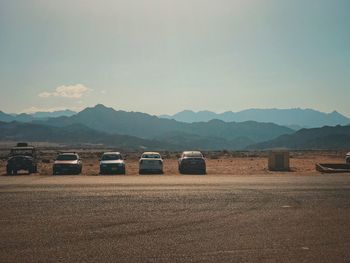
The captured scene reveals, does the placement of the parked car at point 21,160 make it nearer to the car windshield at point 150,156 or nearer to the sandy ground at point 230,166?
the sandy ground at point 230,166

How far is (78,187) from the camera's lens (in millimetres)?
20906

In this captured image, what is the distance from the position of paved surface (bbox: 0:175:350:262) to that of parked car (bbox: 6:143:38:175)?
14.7 m

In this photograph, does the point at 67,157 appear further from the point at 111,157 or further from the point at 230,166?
the point at 230,166

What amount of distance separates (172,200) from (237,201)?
2171 mm

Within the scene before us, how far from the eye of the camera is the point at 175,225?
12039mm

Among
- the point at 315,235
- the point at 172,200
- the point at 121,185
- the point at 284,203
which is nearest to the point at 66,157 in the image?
the point at 121,185

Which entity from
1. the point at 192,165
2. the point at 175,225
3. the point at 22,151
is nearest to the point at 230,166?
the point at 192,165

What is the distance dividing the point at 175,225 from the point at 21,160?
Answer: 23969 millimetres

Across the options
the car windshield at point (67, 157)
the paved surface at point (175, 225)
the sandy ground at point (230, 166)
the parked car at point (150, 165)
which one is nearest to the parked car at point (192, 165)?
the sandy ground at point (230, 166)

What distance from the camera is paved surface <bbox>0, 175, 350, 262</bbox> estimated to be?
9242 millimetres

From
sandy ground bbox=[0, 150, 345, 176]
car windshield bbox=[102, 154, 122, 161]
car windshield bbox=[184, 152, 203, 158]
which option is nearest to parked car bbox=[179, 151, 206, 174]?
sandy ground bbox=[0, 150, 345, 176]

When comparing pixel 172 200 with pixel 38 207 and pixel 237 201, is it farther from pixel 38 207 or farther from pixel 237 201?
pixel 38 207

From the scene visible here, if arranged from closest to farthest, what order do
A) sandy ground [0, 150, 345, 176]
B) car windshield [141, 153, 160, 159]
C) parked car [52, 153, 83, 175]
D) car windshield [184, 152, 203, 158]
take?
parked car [52, 153, 83, 175] < car windshield [141, 153, 160, 159] < car windshield [184, 152, 203, 158] < sandy ground [0, 150, 345, 176]

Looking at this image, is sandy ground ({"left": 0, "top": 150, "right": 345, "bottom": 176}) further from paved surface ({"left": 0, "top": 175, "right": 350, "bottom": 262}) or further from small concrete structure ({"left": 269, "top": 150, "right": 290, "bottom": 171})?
paved surface ({"left": 0, "top": 175, "right": 350, "bottom": 262})
